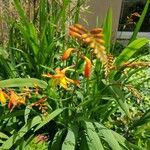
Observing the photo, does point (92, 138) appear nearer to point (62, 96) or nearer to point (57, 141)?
point (57, 141)

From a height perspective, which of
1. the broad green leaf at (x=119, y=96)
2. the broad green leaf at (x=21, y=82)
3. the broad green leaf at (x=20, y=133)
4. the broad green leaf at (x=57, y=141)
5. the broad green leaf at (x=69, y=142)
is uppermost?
the broad green leaf at (x=21, y=82)

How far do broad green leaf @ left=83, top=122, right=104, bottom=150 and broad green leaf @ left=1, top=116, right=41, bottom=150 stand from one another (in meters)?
0.26

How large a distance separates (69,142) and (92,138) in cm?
13

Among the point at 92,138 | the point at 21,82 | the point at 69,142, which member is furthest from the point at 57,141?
the point at 21,82

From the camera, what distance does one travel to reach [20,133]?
253 centimetres

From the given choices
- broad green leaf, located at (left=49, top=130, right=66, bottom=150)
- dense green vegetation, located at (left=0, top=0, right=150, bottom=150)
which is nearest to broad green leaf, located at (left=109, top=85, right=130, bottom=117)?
dense green vegetation, located at (left=0, top=0, right=150, bottom=150)

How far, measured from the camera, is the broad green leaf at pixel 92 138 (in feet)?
7.93

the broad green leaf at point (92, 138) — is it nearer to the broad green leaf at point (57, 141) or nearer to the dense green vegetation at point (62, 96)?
the dense green vegetation at point (62, 96)

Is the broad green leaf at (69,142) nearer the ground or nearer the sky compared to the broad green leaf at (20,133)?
nearer the ground

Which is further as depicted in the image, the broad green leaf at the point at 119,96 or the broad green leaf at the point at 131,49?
the broad green leaf at the point at 131,49

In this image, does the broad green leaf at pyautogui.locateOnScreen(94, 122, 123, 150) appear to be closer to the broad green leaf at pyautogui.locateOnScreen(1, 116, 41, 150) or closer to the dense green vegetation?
the dense green vegetation

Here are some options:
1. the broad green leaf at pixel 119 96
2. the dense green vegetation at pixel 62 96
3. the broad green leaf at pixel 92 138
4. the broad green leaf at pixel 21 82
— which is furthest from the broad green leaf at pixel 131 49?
the broad green leaf at pixel 21 82

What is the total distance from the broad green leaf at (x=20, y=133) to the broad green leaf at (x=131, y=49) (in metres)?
0.60

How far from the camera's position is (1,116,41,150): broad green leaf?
2.43m
